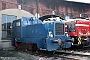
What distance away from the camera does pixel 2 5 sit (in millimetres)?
19812

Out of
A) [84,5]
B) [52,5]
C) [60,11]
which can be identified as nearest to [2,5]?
[52,5]

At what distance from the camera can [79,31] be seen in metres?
16.3

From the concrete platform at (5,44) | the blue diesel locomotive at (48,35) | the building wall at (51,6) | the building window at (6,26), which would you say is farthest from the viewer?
the building wall at (51,6)

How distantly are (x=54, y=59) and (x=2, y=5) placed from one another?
447 inches

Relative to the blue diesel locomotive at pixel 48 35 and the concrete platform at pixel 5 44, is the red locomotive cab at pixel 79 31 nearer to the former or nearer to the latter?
the blue diesel locomotive at pixel 48 35

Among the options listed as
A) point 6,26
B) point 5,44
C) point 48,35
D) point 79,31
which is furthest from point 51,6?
point 48,35

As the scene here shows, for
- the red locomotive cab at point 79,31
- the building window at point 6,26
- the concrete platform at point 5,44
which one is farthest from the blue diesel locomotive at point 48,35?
the building window at point 6,26

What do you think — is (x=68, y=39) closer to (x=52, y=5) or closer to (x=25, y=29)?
(x=25, y=29)

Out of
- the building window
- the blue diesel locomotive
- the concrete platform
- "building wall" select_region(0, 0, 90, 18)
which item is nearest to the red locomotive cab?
the blue diesel locomotive

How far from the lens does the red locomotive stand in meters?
15.9

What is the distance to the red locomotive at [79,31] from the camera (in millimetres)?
15938

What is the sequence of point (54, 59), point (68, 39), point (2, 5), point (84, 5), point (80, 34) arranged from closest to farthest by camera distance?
point (54, 59) < point (68, 39) < point (80, 34) < point (2, 5) < point (84, 5)

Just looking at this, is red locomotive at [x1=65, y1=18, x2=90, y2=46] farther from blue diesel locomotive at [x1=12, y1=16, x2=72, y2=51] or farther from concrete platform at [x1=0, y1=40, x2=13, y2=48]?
concrete platform at [x1=0, y1=40, x2=13, y2=48]

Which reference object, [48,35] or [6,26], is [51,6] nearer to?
[6,26]
